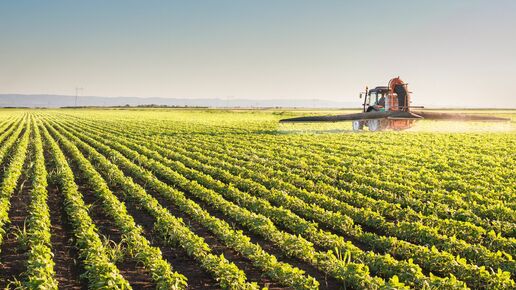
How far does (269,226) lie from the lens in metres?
8.36

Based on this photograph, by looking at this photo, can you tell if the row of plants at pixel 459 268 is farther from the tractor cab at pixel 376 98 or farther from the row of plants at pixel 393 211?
the tractor cab at pixel 376 98

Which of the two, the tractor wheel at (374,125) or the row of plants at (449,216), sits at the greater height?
the tractor wheel at (374,125)

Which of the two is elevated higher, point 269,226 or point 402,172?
point 402,172

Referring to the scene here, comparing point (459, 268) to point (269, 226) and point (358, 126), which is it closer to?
point (269, 226)

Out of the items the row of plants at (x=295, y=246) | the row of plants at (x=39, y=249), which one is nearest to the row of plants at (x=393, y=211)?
the row of plants at (x=295, y=246)

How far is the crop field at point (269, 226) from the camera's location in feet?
20.6

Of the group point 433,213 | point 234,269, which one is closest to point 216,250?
A: point 234,269

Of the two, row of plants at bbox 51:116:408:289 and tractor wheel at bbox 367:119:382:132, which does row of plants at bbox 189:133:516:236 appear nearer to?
row of plants at bbox 51:116:408:289

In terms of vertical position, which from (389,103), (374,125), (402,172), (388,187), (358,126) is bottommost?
(388,187)

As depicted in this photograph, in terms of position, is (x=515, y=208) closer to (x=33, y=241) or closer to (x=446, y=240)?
(x=446, y=240)

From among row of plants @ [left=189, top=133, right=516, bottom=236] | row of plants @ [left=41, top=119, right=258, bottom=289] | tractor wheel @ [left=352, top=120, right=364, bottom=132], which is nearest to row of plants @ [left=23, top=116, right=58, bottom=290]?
row of plants @ [left=41, top=119, right=258, bottom=289]

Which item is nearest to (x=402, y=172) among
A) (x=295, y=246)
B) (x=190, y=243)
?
(x=295, y=246)

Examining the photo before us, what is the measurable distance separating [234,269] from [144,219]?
13.5 feet

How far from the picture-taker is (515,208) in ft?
31.2
